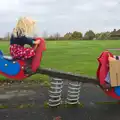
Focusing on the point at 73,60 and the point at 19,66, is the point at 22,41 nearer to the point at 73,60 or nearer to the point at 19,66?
the point at 19,66

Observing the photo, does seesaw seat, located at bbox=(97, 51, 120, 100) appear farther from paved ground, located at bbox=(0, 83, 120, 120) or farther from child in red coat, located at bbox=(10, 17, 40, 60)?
child in red coat, located at bbox=(10, 17, 40, 60)

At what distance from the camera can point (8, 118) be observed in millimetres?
6711

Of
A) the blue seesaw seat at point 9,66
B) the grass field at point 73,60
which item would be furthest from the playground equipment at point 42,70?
the grass field at point 73,60

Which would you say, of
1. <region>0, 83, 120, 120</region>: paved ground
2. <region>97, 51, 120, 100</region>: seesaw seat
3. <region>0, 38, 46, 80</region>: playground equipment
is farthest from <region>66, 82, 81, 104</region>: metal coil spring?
<region>0, 38, 46, 80</region>: playground equipment

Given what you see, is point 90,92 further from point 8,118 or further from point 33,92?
point 8,118

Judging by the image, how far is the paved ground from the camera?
6.78 m

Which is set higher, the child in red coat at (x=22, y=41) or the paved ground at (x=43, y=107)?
→ the child in red coat at (x=22, y=41)

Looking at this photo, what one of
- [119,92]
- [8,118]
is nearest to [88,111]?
[119,92]

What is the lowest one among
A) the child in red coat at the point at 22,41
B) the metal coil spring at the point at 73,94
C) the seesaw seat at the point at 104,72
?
the metal coil spring at the point at 73,94

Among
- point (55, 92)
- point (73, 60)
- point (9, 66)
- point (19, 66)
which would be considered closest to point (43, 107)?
point (55, 92)

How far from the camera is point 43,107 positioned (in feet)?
24.7

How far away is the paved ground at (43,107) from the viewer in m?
6.78

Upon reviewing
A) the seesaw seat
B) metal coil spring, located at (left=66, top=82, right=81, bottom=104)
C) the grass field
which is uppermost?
the seesaw seat

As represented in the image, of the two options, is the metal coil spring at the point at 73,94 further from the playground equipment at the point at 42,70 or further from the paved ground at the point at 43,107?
the playground equipment at the point at 42,70
